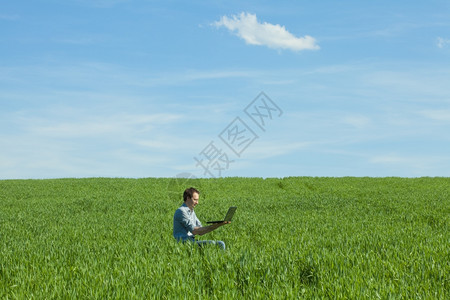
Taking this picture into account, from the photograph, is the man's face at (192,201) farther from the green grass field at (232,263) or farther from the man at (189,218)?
the green grass field at (232,263)

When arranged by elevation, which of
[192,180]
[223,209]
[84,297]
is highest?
[192,180]

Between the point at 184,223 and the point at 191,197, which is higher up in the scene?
the point at 191,197

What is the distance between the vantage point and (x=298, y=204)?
75.4 ft

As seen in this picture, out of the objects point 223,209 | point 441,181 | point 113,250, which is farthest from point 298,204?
point 441,181

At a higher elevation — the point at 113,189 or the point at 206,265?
the point at 113,189

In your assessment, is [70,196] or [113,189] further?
[113,189]

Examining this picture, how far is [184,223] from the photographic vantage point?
897 centimetres

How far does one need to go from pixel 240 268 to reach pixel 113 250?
12.1 feet

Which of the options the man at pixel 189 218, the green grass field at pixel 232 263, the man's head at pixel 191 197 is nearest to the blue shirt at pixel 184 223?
the man at pixel 189 218

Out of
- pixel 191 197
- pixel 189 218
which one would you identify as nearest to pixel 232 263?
pixel 189 218

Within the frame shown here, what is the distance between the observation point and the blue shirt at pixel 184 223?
8.86 m

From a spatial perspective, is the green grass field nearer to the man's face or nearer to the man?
the man

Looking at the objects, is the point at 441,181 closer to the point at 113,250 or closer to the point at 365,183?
the point at 365,183

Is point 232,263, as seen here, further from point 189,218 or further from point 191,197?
point 191,197
